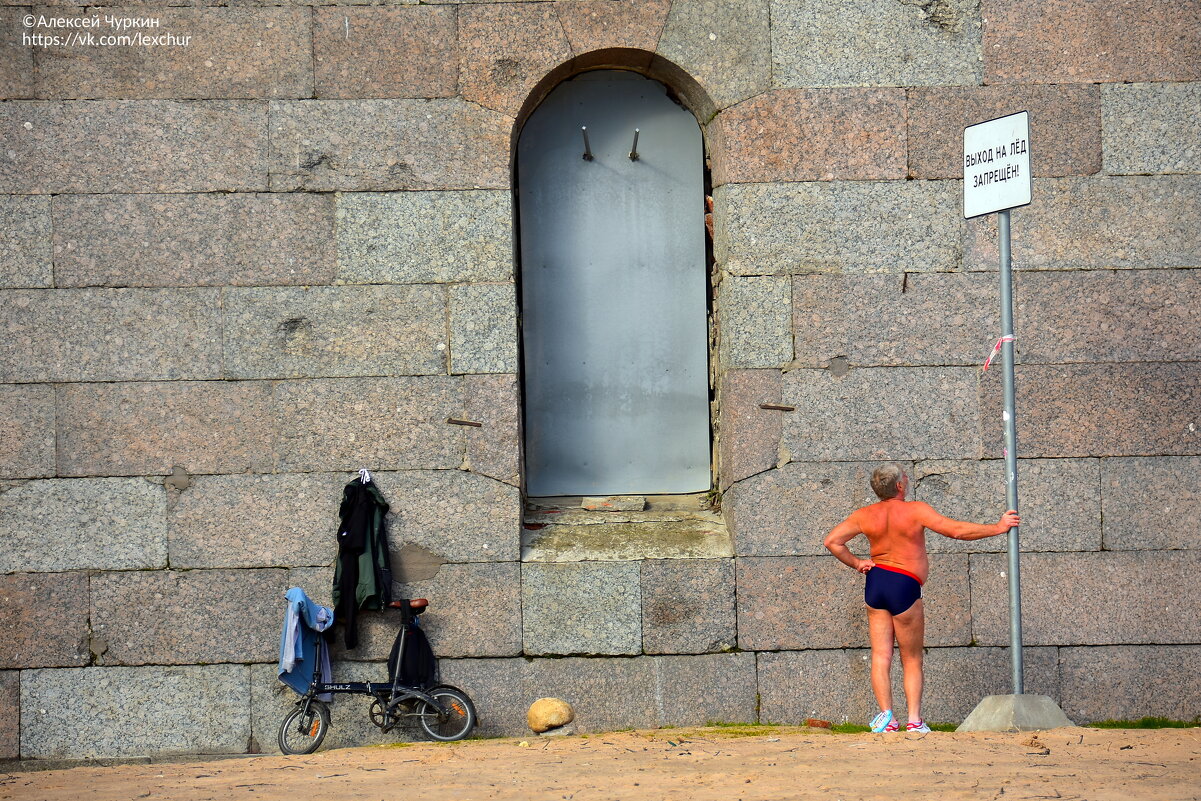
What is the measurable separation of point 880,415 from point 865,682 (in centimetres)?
158

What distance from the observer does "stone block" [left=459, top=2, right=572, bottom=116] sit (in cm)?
718

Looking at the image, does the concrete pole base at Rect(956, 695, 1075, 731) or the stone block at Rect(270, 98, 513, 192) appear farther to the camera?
the stone block at Rect(270, 98, 513, 192)

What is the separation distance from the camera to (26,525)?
22.9 ft

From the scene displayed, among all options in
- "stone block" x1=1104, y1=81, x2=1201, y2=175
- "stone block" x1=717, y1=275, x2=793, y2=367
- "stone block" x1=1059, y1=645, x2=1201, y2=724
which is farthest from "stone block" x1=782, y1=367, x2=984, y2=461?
"stone block" x1=1104, y1=81, x2=1201, y2=175

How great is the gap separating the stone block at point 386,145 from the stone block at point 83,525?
2.02 m

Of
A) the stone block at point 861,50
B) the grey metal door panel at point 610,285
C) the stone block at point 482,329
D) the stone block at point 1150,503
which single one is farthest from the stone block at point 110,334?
the stone block at point 1150,503

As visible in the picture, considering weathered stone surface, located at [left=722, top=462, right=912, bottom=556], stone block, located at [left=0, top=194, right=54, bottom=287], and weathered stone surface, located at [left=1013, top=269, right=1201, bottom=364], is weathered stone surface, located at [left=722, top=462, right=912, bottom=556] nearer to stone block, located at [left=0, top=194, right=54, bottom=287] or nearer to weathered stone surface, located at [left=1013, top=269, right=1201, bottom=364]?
weathered stone surface, located at [left=1013, top=269, right=1201, bottom=364]

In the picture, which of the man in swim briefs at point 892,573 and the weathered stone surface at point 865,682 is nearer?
the man in swim briefs at point 892,573

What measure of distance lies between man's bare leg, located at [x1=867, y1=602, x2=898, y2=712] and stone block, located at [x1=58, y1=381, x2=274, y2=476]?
3.61m

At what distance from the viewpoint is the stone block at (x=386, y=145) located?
712 centimetres

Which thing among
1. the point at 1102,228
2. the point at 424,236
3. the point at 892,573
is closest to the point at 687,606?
the point at 892,573

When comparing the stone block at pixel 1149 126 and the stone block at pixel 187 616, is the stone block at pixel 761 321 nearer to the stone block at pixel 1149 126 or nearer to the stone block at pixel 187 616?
the stone block at pixel 1149 126

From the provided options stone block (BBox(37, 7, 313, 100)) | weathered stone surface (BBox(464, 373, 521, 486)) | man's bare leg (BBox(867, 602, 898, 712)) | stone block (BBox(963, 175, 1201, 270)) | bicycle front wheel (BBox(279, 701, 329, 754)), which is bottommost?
bicycle front wheel (BBox(279, 701, 329, 754))

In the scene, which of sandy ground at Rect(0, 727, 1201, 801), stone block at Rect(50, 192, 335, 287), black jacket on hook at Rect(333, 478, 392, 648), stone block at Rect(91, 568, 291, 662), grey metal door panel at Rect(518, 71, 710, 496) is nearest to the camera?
sandy ground at Rect(0, 727, 1201, 801)
